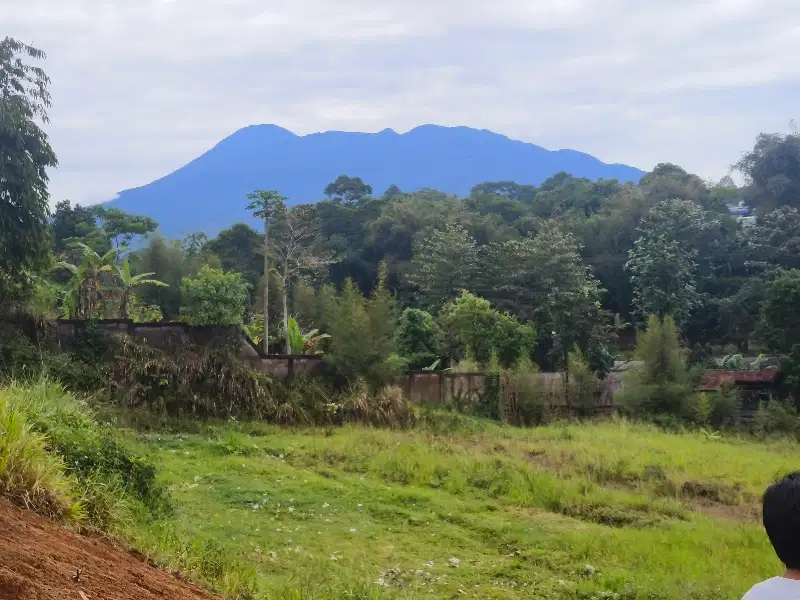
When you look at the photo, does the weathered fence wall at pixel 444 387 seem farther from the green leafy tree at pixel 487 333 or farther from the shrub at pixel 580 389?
the shrub at pixel 580 389

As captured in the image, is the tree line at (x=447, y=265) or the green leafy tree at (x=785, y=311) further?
the green leafy tree at (x=785, y=311)

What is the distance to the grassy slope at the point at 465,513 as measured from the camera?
6.07 metres

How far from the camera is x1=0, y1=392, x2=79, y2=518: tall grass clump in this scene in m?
4.09

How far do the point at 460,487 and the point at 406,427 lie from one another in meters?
5.79

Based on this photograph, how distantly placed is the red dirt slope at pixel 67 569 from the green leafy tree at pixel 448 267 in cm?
2316

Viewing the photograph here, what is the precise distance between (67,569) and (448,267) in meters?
24.5

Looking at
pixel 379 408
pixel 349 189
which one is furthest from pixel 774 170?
pixel 379 408

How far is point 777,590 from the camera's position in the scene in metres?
2.04

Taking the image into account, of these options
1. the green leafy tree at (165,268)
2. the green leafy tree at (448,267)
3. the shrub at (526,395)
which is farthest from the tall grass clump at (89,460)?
the green leafy tree at (448,267)

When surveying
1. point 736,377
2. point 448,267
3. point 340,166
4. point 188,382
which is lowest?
point 736,377

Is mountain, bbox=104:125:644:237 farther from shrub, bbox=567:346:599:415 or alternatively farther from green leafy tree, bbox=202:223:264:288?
shrub, bbox=567:346:599:415

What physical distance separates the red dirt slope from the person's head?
8.73ft

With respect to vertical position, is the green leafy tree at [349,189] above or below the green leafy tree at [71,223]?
above

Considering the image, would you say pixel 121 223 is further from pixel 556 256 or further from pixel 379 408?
pixel 379 408
